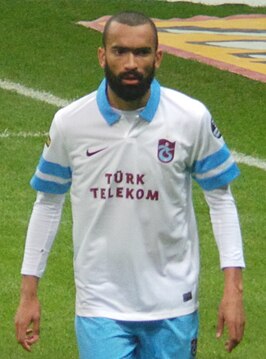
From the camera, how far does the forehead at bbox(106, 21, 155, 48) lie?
5.82m

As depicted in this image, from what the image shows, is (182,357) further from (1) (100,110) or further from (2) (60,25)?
(2) (60,25)

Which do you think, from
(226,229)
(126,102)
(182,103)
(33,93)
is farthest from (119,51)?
(33,93)

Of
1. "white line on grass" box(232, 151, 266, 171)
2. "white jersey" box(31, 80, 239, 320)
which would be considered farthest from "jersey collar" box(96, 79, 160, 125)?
"white line on grass" box(232, 151, 266, 171)

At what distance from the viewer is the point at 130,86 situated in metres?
5.84

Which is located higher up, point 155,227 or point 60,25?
point 155,227

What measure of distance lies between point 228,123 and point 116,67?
28.2ft

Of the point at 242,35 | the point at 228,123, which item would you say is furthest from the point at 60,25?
the point at 228,123

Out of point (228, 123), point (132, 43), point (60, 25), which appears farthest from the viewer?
point (60, 25)

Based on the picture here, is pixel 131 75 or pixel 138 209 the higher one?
pixel 131 75

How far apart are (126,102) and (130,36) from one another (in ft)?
0.92

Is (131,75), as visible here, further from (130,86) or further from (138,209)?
(138,209)

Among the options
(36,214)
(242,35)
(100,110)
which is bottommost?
(242,35)

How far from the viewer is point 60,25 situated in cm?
1820

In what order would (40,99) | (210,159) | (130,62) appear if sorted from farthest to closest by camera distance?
(40,99) → (210,159) → (130,62)
